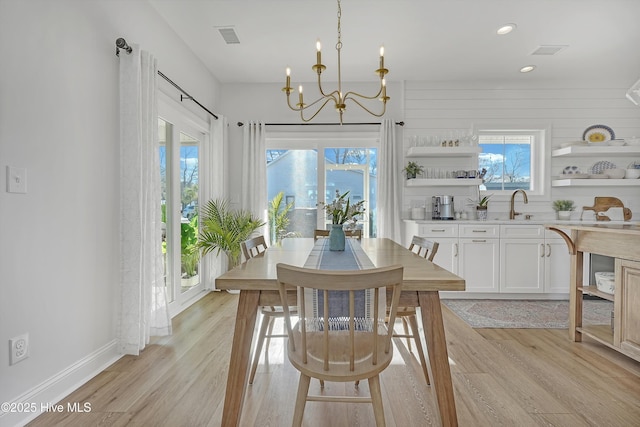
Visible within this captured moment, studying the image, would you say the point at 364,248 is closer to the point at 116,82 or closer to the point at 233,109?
the point at 116,82

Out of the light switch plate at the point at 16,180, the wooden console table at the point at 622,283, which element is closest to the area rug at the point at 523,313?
the wooden console table at the point at 622,283

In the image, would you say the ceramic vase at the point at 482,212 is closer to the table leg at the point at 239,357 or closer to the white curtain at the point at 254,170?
the white curtain at the point at 254,170

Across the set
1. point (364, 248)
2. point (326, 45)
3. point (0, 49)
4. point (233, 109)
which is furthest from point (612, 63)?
point (0, 49)

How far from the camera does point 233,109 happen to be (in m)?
4.77

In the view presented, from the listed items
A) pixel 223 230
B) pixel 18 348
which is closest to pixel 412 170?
pixel 223 230

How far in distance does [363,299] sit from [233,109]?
4024 mm

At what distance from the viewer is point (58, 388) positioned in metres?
1.94

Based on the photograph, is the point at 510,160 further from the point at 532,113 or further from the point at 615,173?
the point at 615,173

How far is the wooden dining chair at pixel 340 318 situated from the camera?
1226 mm

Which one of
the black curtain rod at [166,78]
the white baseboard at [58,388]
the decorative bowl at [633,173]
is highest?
the black curtain rod at [166,78]

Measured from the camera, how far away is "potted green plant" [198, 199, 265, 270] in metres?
3.99

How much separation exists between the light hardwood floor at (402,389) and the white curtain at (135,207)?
236 millimetres

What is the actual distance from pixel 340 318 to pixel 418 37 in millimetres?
3059

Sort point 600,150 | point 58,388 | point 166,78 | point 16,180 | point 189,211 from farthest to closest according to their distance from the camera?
point 600,150, point 189,211, point 166,78, point 58,388, point 16,180
